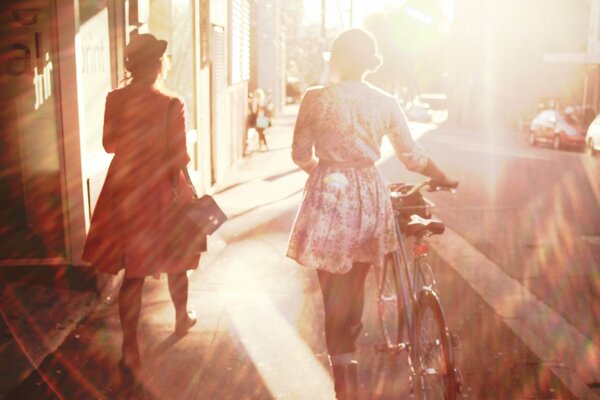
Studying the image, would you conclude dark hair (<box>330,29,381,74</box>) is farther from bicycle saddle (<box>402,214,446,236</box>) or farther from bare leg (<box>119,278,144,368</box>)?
bare leg (<box>119,278,144,368</box>)

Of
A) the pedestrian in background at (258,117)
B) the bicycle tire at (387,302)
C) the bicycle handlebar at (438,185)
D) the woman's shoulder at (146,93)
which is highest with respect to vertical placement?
the woman's shoulder at (146,93)

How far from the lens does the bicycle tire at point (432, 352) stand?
12.7 ft

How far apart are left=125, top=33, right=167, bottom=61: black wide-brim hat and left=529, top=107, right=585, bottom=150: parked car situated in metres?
26.2

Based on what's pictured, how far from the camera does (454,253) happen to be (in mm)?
8898

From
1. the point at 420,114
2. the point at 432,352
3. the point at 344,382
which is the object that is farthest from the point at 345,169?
the point at 420,114

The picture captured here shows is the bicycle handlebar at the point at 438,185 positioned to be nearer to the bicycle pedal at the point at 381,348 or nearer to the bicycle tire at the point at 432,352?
the bicycle tire at the point at 432,352

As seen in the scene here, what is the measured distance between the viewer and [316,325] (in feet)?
20.4

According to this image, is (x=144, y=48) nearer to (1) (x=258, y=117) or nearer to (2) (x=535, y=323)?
(2) (x=535, y=323)

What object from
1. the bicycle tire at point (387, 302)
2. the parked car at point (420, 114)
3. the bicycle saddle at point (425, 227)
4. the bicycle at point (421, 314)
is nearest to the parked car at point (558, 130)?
the bicycle tire at point (387, 302)

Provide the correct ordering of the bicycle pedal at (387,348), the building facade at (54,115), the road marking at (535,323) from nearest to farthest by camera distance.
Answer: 1. the bicycle pedal at (387,348)
2. the road marking at (535,323)
3. the building facade at (54,115)

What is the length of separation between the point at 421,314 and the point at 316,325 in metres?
2.05

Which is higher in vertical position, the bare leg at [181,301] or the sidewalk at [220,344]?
the bare leg at [181,301]

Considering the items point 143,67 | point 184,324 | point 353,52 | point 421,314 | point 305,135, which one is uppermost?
point 353,52

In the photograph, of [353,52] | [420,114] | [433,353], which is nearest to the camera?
[433,353]
